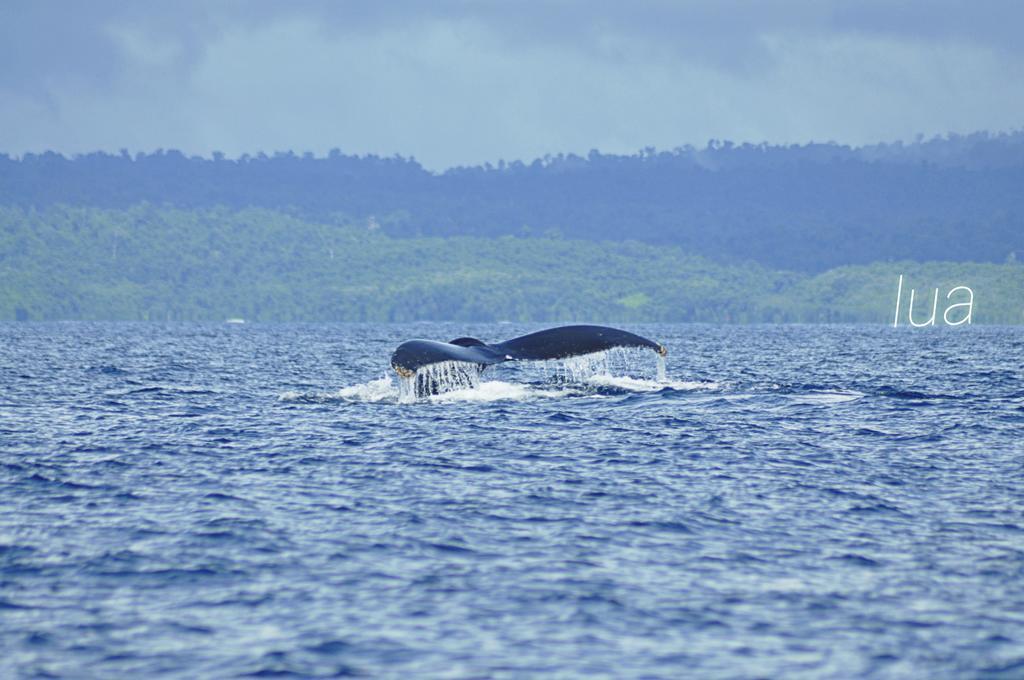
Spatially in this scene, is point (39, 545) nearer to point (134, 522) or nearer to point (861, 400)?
point (134, 522)

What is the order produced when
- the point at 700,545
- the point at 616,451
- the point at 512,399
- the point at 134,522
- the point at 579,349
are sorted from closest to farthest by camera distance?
1. the point at 700,545
2. the point at 134,522
3. the point at 616,451
4. the point at 579,349
5. the point at 512,399

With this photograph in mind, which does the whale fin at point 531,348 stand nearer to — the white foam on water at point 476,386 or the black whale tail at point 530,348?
the black whale tail at point 530,348

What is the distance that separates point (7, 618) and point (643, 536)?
761cm

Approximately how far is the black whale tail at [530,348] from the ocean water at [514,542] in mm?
1355

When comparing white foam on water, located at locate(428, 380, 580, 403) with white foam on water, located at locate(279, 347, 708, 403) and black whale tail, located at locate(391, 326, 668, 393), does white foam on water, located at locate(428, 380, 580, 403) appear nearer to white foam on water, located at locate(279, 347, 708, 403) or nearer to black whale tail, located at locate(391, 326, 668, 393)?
white foam on water, located at locate(279, 347, 708, 403)

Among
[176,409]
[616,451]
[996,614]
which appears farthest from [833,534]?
[176,409]

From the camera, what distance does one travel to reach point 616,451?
25.0 metres

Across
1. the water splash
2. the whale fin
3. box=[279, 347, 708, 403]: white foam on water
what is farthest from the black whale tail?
the water splash

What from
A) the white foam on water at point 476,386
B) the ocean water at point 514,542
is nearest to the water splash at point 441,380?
the white foam on water at point 476,386

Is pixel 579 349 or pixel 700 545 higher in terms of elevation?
pixel 579 349

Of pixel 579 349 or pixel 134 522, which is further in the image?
pixel 579 349

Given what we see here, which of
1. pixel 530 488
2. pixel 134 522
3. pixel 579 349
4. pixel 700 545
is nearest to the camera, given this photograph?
pixel 700 545

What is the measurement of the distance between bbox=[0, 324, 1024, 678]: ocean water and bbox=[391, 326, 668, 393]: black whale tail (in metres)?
1.36

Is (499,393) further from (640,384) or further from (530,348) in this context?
(530,348)
